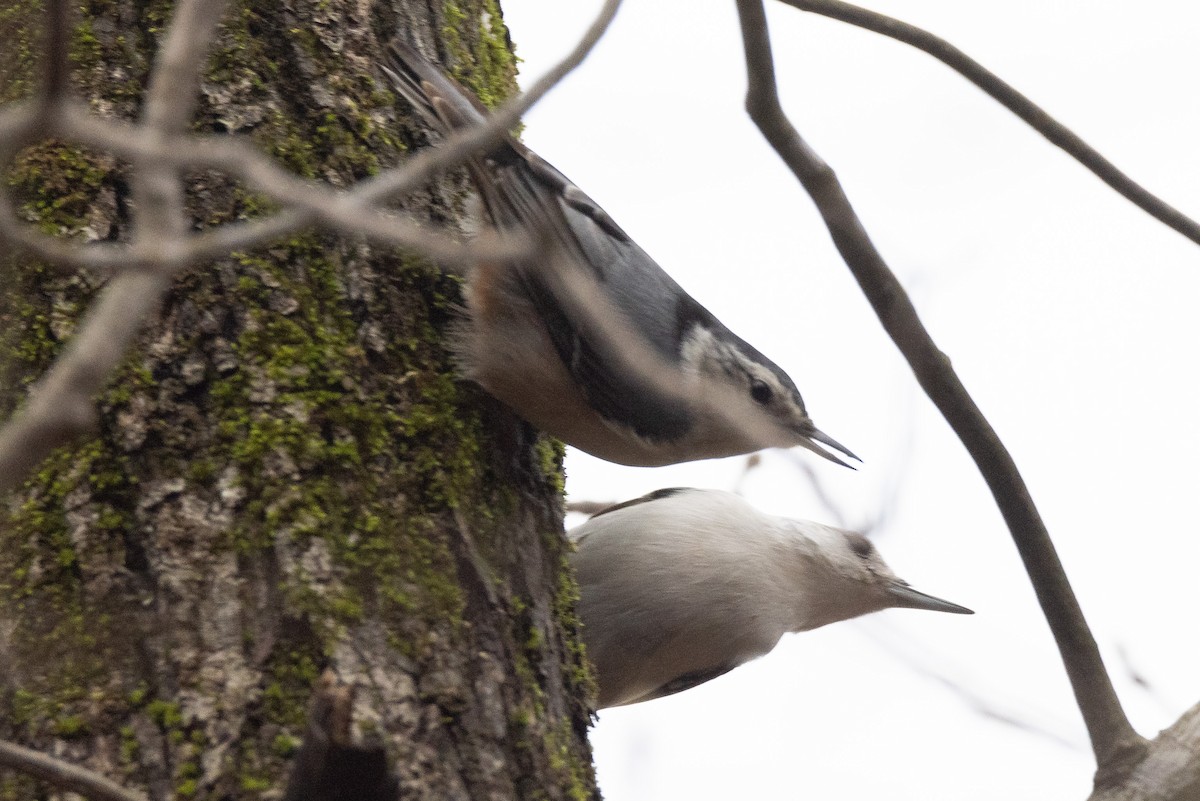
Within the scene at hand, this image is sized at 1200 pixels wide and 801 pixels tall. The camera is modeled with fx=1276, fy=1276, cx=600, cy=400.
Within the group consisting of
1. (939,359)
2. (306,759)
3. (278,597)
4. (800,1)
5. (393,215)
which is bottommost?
(306,759)

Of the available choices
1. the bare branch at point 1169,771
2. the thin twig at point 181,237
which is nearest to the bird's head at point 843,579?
the bare branch at point 1169,771

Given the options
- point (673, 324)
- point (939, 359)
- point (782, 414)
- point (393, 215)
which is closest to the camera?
point (939, 359)

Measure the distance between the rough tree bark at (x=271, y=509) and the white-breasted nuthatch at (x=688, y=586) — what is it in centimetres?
59

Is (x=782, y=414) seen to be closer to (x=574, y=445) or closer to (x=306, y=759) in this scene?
(x=574, y=445)

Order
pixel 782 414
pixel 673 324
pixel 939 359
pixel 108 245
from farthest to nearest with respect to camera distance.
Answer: pixel 782 414 → pixel 673 324 → pixel 939 359 → pixel 108 245

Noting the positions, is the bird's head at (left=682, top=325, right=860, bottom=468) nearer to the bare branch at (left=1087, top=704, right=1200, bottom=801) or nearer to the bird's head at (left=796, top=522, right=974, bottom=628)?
the bird's head at (left=796, top=522, right=974, bottom=628)

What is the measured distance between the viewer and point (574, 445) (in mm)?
2367

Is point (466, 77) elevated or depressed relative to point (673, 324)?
elevated

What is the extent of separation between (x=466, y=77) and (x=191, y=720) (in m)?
1.43

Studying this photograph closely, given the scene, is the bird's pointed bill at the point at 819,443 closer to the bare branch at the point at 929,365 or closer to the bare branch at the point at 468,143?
the bare branch at the point at 929,365

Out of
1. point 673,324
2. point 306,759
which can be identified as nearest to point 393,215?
point 673,324

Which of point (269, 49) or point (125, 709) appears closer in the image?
point (125, 709)

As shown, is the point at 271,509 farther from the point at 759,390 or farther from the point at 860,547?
the point at 860,547

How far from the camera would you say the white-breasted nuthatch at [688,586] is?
2703 mm
